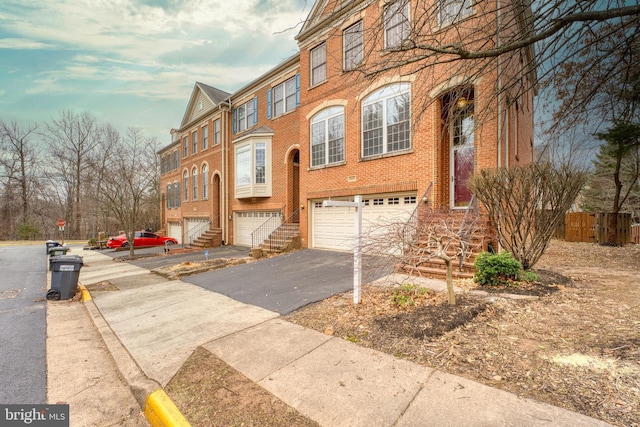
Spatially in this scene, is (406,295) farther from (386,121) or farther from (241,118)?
(241,118)

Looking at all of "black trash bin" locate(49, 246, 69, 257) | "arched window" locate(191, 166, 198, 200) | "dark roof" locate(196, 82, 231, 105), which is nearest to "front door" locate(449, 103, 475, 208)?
"black trash bin" locate(49, 246, 69, 257)

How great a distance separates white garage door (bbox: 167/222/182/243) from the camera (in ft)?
82.9

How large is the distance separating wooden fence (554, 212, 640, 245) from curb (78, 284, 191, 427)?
17920 millimetres

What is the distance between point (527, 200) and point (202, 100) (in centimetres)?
2204

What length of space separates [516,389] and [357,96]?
9.79m

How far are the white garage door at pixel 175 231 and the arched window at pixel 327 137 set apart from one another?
17752 mm

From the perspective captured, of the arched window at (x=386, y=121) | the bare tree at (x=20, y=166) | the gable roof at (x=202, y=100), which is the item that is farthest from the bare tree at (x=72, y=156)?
the arched window at (x=386, y=121)

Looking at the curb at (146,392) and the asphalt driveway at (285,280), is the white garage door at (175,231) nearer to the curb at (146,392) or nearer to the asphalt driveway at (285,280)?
the asphalt driveway at (285,280)

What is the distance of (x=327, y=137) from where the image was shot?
11969 millimetres

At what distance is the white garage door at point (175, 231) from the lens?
25.3 metres

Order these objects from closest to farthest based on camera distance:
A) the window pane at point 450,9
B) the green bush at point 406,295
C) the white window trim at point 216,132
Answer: the window pane at point 450,9 → the green bush at point 406,295 → the white window trim at point 216,132

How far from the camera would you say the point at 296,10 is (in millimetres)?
4289

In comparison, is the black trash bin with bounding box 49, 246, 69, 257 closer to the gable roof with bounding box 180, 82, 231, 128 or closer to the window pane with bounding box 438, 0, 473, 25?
the window pane with bounding box 438, 0, 473, 25

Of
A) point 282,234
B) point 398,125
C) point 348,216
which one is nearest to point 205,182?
point 282,234
